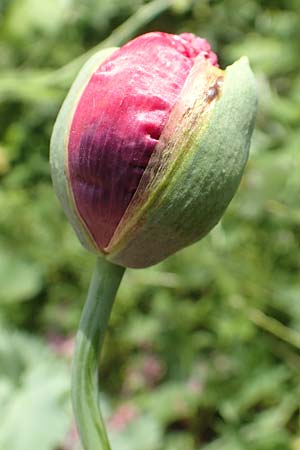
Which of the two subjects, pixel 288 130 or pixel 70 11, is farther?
pixel 70 11

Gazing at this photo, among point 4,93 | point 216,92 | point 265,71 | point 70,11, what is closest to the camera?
point 216,92

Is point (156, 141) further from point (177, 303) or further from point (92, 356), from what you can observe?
point (177, 303)

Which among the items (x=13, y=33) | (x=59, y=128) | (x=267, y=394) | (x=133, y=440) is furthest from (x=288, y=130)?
(x=59, y=128)

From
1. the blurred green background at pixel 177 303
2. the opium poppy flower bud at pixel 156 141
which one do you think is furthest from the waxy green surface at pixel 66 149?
the blurred green background at pixel 177 303

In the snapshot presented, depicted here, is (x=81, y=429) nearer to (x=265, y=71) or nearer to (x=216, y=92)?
(x=216, y=92)

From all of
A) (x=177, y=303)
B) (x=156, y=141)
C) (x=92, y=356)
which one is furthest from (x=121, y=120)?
(x=177, y=303)

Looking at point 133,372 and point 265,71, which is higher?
point 265,71

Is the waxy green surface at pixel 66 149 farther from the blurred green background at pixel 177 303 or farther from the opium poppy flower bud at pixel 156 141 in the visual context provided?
the blurred green background at pixel 177 303

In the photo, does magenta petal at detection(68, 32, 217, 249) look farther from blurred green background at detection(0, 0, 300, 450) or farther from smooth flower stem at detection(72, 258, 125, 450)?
blurred green background at detection(0, 0, 300, 450)
